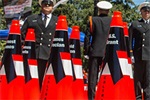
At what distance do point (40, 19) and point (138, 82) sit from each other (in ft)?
7.04

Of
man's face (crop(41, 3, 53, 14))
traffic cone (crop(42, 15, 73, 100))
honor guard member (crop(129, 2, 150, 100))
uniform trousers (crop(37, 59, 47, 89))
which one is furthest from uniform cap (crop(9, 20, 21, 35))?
honor guard member (crop(129, 2, 150, 100))

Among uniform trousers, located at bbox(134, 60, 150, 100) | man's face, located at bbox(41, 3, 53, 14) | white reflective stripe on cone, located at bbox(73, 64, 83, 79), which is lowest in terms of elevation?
uniform trousers, located at bbox(134, 60, 150, 100)

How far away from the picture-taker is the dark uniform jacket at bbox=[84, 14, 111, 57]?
8532 mm

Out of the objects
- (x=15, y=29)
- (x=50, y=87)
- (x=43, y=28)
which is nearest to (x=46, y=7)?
(x=43, y=28)

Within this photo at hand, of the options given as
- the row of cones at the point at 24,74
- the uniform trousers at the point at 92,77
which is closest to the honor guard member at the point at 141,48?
the uniform trousers at the point at 92,77

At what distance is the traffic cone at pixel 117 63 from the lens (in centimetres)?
626

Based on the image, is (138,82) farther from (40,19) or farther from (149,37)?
(40,19)

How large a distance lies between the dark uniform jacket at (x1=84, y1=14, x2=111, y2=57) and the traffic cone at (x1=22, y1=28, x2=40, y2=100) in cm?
132

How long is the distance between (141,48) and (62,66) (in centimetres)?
272

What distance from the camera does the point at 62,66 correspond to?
6.39 metres

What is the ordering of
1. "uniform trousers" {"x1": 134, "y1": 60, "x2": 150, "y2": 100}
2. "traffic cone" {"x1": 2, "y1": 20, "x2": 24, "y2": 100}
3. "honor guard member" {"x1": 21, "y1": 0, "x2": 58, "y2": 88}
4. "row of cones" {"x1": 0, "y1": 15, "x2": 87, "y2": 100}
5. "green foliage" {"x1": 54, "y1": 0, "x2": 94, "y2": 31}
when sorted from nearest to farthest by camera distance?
1. "row of cones" {"x1": 0, "y1": 15, "x2": 87, "y2": 100}
2. "traffic cone" {"x1": 2, "y1": 20, "x2": 24, "y2": 100}
3. "honor guard member" {"x1": 21, "y1": 0, "x2": 58, "y2": 88}
4. "uniform trousers" {"x1": 134, "y1": 60, "x2": 150, "y2": 100}
5. "green foliage" {"x1": 54, "y1": 0, "x2": 94, "y2": 31}

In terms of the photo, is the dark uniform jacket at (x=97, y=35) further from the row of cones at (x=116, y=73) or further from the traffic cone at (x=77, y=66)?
the row of cones at (x=116, y=73)

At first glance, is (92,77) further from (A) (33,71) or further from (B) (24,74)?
(B) (24,74)

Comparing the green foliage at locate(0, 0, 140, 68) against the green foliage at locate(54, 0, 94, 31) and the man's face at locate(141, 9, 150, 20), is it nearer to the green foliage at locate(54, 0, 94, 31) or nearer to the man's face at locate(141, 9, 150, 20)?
the green foliage at locate(54, 0, 94, 31)
